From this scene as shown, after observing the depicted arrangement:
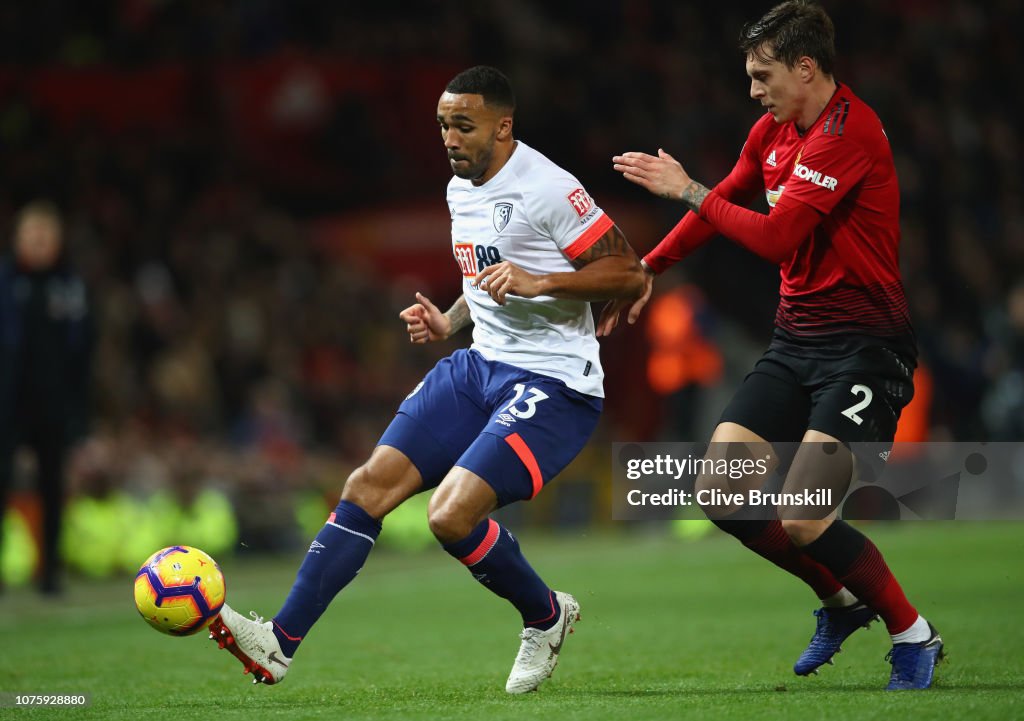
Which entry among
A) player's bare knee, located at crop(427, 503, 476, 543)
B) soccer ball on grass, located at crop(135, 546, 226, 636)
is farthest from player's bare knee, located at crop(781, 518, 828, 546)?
soccer ball on grass, located at crop(135, 546, 226, 636)

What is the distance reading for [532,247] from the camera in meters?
5.82

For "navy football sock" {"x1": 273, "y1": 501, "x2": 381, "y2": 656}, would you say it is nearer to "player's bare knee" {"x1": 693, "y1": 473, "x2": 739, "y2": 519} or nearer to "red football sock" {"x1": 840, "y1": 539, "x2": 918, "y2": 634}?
"player's bare knee" {"x1": 693, "y1": 473, "x2": 739, "y2": 519}

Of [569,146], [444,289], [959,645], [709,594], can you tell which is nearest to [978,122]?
[569,146]

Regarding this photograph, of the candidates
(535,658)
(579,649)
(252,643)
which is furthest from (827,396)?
(579,649)

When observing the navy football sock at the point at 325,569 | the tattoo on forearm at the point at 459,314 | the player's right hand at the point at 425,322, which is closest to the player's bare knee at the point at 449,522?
the navy football sock at the point at 325,569

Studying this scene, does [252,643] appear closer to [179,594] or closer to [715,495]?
[179,594]

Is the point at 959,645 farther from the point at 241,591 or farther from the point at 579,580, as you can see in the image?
the point at 241,591

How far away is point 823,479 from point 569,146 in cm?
1321

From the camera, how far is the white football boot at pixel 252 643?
534 cm

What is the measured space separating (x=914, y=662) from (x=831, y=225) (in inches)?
63.1

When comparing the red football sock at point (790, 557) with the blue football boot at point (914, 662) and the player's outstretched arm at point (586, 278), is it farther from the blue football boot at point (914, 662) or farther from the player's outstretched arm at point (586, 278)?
the player's outstretched arm at point (586, 278)

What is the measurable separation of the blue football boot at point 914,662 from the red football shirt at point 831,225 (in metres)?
1.08

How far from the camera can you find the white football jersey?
575 centimetres

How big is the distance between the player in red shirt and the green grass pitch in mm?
444
